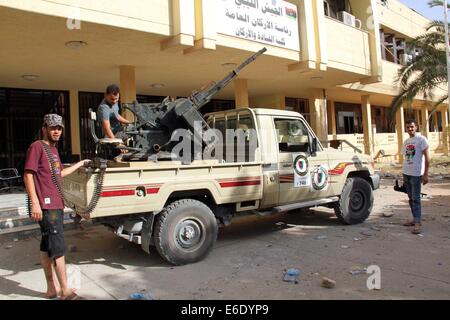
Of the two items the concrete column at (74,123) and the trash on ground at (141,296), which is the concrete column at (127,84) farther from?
the trash on ground at (141,296)

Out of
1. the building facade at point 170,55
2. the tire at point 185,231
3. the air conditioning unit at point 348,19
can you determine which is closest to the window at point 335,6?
the building facade at point 170,55

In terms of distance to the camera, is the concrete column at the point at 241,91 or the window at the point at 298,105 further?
the window at the point at 298,105

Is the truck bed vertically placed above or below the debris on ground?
above

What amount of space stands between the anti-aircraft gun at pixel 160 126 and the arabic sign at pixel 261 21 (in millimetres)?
3625

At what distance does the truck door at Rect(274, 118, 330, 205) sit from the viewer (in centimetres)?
→ 588

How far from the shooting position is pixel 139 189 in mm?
4473

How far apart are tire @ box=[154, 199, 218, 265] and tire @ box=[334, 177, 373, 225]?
105 inches

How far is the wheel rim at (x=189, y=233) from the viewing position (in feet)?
15.8

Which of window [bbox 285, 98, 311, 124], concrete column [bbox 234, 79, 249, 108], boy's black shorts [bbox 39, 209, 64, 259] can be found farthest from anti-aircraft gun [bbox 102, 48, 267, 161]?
window [bbox 285, 98, 311, 124]

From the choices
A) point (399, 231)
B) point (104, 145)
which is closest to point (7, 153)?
point (104, 145)

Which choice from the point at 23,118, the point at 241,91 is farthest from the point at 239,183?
the point at 23,118

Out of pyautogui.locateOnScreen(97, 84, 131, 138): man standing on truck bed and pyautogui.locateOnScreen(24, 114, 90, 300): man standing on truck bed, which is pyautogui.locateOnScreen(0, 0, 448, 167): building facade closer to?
pyautogui.locateOnScreen(97, 84, 131, 138): man standing on truck bed

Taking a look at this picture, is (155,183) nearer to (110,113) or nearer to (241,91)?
(110,113)

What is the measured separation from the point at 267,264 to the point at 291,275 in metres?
0.55
